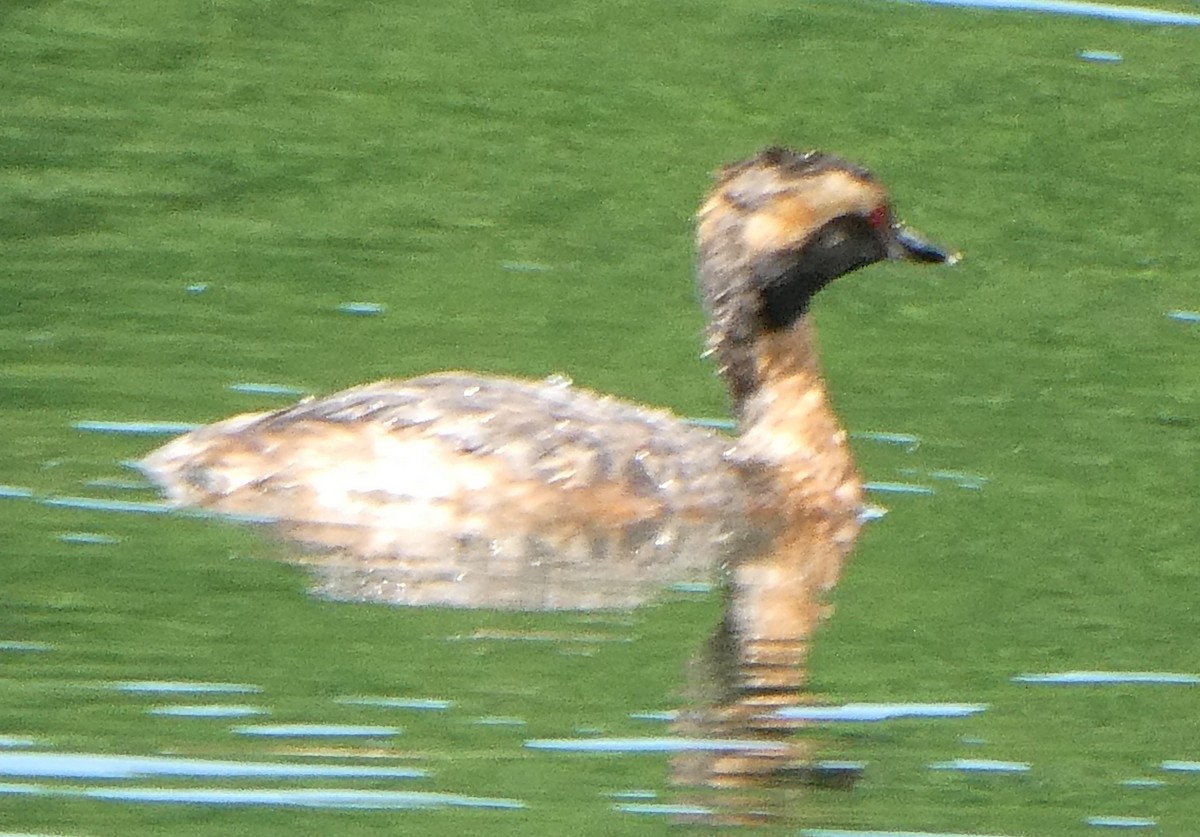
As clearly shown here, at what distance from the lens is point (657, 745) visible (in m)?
9.88

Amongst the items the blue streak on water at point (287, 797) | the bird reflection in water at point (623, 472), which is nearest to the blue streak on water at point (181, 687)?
the blue streak on water at point (287, 797)

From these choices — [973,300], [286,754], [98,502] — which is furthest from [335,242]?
[286,754]

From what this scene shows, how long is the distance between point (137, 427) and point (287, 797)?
155 inches

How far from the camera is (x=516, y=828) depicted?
906 cm

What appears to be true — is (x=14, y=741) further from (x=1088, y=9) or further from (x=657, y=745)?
(x=1088, y=9)

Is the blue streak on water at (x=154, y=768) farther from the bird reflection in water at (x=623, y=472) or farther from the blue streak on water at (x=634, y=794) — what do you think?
the bird reflection in water at (x=623, y=472)

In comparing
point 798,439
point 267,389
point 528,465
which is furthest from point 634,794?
point 267,389

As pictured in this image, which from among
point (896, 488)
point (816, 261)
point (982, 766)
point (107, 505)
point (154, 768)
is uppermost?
point (816, 261)

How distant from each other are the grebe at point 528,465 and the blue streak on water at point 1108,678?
1.76 metres

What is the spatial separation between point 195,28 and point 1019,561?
8754 mm

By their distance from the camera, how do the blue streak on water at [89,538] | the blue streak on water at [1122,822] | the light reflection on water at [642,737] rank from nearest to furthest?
the light reflection on water at [642,737]
the blue streak on water at [1122,822]
the blue streak on water at [89,538]

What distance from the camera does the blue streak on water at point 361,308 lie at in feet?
47.9

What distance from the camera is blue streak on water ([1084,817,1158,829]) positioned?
370 inches

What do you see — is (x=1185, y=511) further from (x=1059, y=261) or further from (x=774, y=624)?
(x=1059, y=261)
